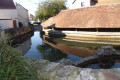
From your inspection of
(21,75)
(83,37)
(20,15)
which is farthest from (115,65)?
(20,15)

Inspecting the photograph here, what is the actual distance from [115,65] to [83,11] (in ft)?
43.1

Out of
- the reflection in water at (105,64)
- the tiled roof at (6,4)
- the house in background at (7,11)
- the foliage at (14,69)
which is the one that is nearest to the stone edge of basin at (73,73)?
the foliage at (14,69)

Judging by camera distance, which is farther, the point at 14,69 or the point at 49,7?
the point at 49,7

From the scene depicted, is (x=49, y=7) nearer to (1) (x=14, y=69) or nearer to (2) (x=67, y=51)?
(2) (x=67, y=51)

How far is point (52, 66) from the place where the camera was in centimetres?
146

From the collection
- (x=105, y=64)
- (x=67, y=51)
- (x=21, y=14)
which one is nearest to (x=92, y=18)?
(x=67, y=51)

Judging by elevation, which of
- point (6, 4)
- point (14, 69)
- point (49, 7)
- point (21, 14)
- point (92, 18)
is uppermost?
point (6, 4)

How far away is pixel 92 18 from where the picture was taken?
14.9 m

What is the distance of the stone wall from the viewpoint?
13367mm

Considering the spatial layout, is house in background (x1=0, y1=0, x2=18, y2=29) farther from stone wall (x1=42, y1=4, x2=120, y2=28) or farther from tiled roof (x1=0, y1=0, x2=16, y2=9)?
stone wall (x1=42, y1=4, x2=120, y2=28)

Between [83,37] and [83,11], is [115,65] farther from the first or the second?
[83,11]

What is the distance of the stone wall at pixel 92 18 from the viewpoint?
13367 millimetres

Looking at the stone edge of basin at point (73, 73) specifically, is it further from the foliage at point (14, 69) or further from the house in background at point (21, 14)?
the house in background at point (21, 14)

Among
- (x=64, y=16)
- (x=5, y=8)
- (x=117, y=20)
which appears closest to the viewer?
Answer: (x=117, y=20)
